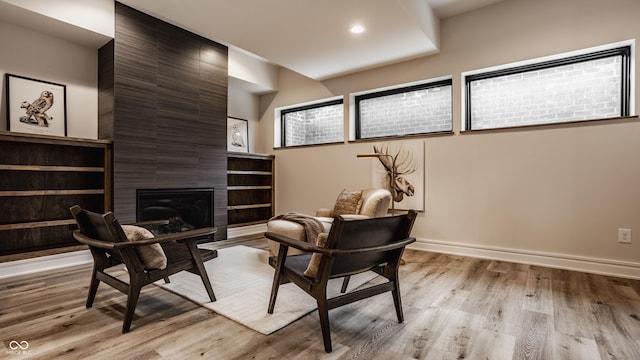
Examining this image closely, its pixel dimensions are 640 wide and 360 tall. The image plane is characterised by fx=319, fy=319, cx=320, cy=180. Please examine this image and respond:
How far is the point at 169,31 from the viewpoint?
4039mm

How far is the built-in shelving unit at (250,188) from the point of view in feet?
17.6

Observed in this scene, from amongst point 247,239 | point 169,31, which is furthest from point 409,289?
point 169,31

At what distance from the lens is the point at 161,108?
395 centimetres

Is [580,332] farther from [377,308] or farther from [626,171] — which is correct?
[626,171]

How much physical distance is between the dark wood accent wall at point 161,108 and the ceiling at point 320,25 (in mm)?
438

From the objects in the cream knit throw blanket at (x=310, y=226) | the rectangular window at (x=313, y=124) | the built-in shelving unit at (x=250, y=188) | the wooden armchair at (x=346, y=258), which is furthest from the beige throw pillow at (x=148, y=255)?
the rectangular window at (x=313, y=124)

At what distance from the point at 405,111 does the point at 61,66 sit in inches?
167

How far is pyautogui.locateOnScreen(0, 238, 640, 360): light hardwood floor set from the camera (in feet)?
5.58

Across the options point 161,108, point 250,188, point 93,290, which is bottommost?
point 93,290

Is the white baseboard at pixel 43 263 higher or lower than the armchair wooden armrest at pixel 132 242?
lower

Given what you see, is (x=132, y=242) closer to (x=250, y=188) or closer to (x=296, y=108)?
(x=250, y=188)

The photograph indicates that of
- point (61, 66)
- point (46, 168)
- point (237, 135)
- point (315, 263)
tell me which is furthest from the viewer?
point (237, 135)

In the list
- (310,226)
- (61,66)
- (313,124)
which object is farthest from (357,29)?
(61,66)

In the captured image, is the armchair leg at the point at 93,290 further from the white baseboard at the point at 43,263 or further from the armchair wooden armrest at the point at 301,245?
the white baseboard at the point at 43,263
